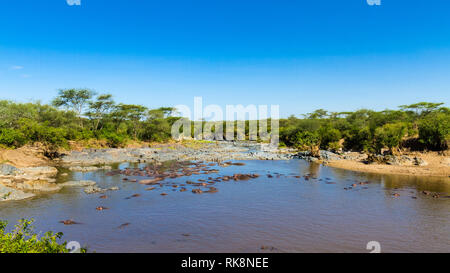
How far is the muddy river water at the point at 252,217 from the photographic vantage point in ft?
32.4

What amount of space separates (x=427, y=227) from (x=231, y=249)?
30.9 feet

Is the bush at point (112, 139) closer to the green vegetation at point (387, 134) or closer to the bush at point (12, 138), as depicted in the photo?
the bush at point (12, 138)

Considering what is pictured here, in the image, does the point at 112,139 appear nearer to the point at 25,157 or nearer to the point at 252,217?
the point at 25,157

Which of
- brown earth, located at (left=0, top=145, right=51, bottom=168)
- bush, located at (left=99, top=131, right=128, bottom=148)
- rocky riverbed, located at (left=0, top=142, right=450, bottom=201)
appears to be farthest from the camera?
bush, located at (left=99, top=131, right=128, bottom=148)

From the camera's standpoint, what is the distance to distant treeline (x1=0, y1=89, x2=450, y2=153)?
97.5 ft

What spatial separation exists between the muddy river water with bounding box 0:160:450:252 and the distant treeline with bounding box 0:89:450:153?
1394cm

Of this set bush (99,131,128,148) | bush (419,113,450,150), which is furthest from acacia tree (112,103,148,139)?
bush (419,113,450,150)

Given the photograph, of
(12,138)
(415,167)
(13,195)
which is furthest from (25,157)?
(415,167)

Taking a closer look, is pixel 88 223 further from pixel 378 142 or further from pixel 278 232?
pixel 378 142

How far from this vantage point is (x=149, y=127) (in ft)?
198

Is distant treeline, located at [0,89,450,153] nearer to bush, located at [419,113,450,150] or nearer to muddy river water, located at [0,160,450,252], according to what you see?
bush, located at [419,113,450,150]

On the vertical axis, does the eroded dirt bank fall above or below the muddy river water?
above

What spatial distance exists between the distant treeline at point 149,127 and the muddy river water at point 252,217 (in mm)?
13935
